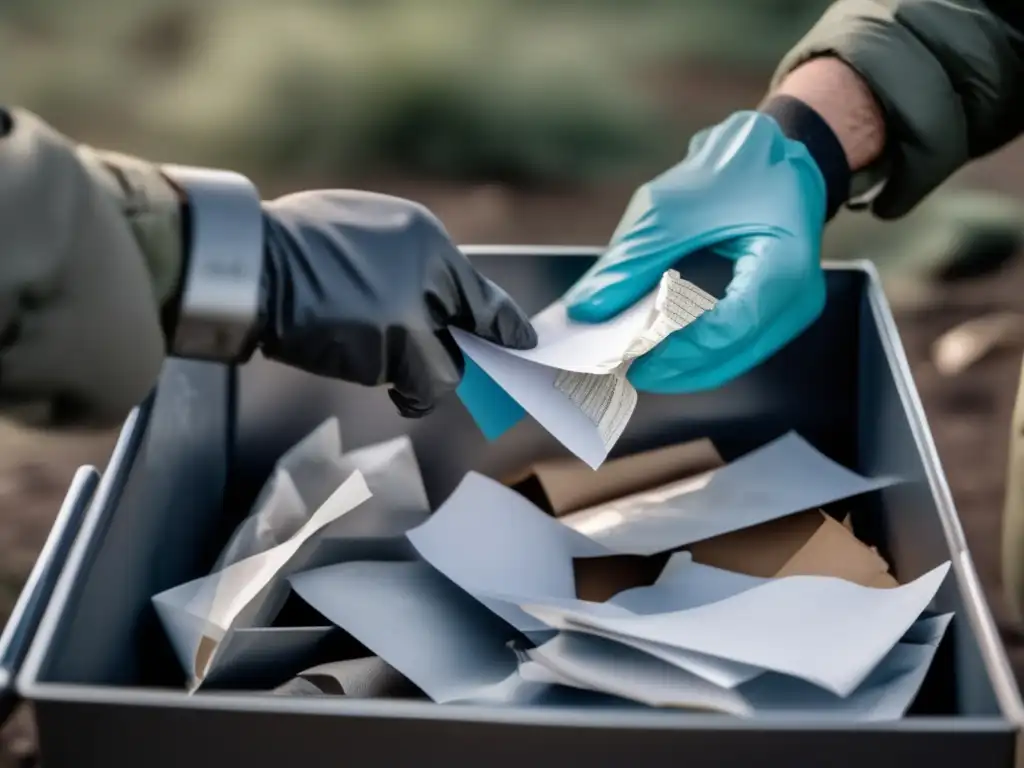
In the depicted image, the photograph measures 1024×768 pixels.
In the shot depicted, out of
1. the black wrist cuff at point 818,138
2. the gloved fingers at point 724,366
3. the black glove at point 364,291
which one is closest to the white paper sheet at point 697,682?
the black glove at point 364,291

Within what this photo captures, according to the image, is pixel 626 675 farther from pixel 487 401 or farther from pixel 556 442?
pixel 556 442

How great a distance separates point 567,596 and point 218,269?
15.5 inches

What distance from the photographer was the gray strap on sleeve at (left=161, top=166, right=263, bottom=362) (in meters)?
0.76

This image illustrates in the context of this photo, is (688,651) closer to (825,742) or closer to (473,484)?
(825,742)

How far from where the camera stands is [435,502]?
119 cm

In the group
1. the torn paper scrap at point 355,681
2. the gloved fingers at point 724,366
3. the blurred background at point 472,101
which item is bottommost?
the blurred background at point 472,101

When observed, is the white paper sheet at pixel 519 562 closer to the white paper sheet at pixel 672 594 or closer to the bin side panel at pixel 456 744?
the white paper sheet at pixel 672 594

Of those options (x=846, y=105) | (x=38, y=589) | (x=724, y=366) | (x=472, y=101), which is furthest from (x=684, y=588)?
(x=472, y=101)

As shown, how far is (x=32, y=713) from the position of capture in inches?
26.5

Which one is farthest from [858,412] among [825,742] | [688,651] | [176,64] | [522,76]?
[176,64]

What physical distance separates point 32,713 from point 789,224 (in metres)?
0.79

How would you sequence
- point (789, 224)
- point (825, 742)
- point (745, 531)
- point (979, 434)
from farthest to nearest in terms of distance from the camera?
1. point (979, 434)
2. point (789, 224)
3. point (745, 531)
4. point (825, 742)

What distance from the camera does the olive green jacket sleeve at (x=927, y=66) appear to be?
4.24 feet

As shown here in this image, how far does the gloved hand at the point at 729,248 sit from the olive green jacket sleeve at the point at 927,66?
0.15 m
